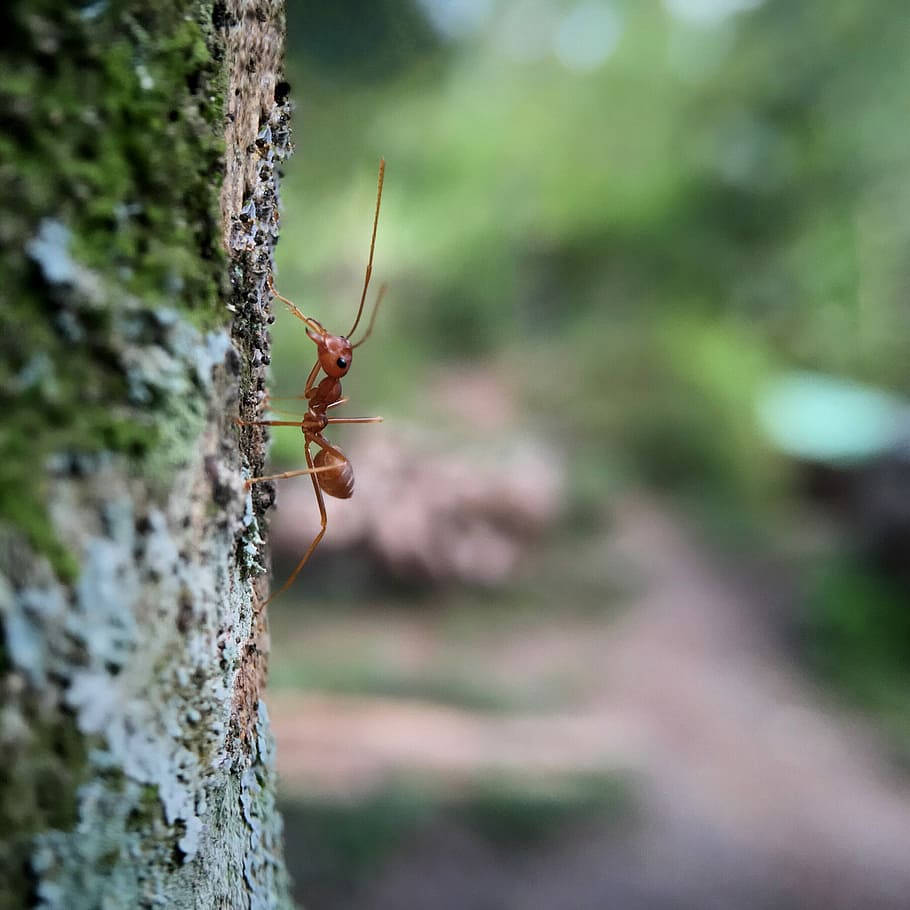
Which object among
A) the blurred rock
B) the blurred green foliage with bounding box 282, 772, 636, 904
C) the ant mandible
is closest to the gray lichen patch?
the ant mandible

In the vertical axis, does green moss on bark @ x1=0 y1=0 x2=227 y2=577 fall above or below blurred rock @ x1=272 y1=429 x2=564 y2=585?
below

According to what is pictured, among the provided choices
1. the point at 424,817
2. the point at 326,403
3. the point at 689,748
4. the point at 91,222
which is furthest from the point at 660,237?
the point at 91,222

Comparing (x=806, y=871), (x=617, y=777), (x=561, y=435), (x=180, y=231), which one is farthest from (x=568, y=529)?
(x=180, y=231)

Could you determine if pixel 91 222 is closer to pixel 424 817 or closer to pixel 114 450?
pixel 114 450

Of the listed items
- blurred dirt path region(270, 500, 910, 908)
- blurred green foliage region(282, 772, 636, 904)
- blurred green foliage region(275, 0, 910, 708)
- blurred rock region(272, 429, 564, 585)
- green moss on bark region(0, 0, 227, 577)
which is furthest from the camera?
blurred green foliage region(275, 0, 910, 708)

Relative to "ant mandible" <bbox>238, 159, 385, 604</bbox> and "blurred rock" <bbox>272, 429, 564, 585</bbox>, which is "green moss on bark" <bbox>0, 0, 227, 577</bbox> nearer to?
"ant mandible" <bbox>238, 159, 385, 604</bbox>

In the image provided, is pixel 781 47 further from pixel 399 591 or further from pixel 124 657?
pixel 124 657
